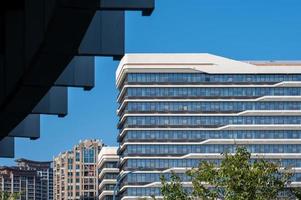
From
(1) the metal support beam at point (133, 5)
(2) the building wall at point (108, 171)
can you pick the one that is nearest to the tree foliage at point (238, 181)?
(1) the metal support beam at point (133, 5)

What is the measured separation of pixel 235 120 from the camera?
529 feet

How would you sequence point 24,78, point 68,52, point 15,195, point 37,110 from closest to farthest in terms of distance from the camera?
point 68,52, point 24,78, point 37,110, point 15,195

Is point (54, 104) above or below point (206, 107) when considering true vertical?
below

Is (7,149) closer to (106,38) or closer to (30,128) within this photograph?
(30,128)

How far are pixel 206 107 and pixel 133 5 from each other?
152647mm

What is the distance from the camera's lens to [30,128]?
1844 centimetres

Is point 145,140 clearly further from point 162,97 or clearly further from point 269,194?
point 269,194

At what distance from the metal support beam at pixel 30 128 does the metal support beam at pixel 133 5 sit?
9490 millimetres

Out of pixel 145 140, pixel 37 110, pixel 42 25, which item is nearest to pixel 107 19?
pixel 42 25

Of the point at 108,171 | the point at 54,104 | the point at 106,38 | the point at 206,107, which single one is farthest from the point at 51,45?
the point at 108,171

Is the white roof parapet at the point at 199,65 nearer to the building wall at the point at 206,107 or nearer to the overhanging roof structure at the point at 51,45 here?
the building wall at the point at 206,107

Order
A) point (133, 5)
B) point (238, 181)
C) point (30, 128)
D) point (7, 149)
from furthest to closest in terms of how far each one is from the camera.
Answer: point (238, 181) → point (7, 149) → point (30, 128) → point (133, 5)

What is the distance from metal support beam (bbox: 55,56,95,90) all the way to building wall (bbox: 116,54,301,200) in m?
146

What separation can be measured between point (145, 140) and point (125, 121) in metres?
5.26
